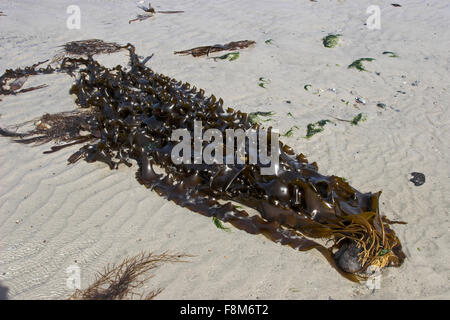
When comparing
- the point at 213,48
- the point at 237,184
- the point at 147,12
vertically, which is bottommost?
the point at 237,184

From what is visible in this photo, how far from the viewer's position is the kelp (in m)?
2.28

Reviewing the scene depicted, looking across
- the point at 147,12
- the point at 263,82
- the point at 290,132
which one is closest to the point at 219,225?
the point at 290,132

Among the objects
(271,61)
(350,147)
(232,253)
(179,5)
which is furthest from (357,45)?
(232,253)

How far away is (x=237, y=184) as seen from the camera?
8.77 feet

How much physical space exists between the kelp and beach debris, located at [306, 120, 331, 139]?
1.66 ft

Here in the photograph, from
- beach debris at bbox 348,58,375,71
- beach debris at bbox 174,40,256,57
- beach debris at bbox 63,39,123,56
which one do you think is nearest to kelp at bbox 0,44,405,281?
beach debris at bbox 174,40,256,57

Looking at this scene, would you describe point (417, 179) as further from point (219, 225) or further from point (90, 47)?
point (90, 47)

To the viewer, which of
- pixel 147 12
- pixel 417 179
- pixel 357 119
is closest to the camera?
pixel 417 179

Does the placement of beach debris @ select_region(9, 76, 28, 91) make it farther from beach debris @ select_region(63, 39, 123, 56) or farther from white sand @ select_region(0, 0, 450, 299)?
beach debris @ select_region(63, 39, 123, 56)

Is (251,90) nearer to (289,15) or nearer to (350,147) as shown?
(350,147)

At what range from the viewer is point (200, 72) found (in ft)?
16.3

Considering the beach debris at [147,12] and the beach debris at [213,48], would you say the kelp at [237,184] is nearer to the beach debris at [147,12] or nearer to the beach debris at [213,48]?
the beach debris at [213,48]

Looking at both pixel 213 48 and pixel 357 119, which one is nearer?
pixel 357 119

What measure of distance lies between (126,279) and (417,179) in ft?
8.36
